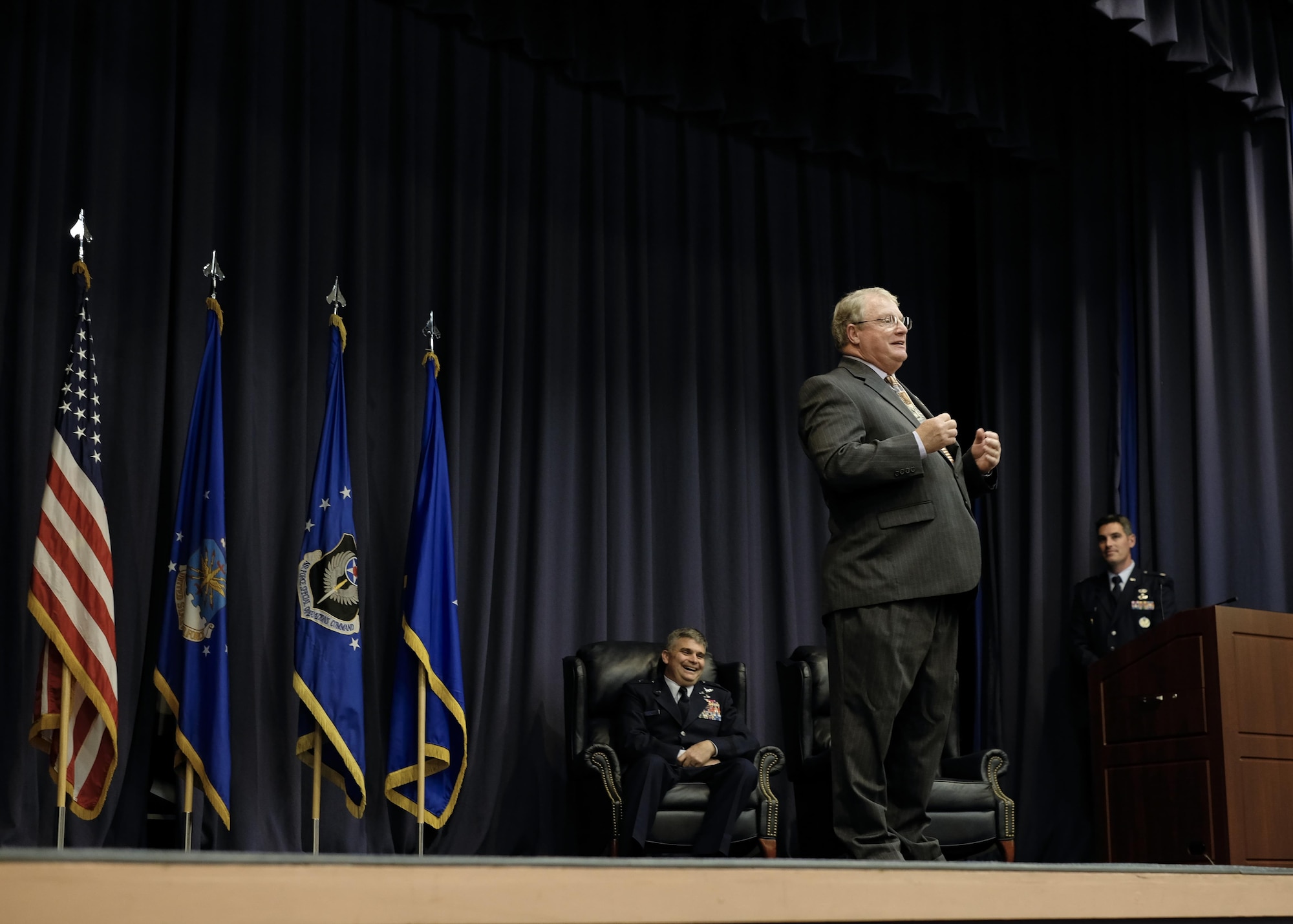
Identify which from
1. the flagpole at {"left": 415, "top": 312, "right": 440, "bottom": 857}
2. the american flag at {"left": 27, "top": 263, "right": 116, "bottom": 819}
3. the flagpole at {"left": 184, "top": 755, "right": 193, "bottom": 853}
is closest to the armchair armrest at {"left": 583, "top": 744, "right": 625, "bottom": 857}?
the flagpole at {"left": 415, "top": 312, "right": 440, "bottom": 857}

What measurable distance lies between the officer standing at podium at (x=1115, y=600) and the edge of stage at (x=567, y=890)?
3516 mm

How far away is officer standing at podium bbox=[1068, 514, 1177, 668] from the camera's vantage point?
17.9 feet

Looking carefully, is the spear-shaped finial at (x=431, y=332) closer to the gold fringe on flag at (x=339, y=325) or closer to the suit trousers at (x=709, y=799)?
the gold fringe on flag at (x=339, y=325)

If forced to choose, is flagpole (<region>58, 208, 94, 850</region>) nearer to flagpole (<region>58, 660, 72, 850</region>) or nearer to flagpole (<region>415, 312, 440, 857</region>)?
flagpole (<region>58, 660, 72, 850</region>)

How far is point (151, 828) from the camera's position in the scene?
170 inches

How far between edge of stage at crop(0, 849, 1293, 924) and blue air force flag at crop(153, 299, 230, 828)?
2921 mm

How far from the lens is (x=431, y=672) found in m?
4.68

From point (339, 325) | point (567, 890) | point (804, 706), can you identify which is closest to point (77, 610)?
point (339, 325)

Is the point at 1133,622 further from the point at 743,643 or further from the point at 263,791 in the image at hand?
the point at 263,791

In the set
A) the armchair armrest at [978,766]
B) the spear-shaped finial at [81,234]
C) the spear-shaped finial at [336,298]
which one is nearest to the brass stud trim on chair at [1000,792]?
the armchair armrest at [978,766]

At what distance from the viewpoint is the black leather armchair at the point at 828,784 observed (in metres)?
4.88

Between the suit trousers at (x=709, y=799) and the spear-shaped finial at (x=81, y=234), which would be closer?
the spear-shaped finial at (x=81, y=234)

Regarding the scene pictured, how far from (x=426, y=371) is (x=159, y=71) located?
4.62 ft

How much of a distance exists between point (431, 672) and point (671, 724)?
2.95ft
